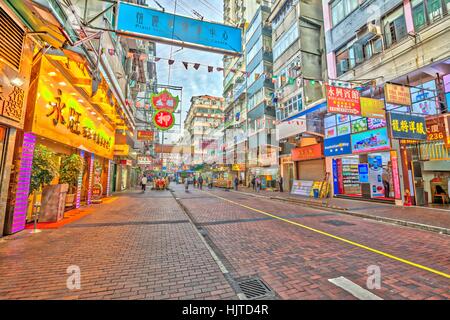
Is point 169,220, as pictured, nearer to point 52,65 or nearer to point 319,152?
point 52,65

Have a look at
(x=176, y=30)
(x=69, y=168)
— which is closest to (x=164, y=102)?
(x=176, y=30)

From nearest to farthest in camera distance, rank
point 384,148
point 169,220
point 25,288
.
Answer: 1. point 25,288
2. point 169,220
3. point 384,148

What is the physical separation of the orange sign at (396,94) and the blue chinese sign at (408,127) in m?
0.72

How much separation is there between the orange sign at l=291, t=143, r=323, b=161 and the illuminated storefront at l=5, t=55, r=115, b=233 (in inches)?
689

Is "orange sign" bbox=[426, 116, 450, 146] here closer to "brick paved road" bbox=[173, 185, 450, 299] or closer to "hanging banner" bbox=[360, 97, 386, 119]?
"hanging banner" bbox=[360, 97, 386, 119]

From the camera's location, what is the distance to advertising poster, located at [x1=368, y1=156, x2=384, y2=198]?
15242 millimetres

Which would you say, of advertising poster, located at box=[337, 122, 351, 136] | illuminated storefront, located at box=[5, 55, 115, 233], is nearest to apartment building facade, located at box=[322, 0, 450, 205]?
advertising poster, located at box=[337, 122, 351, 136]

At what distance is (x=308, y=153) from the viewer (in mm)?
20766

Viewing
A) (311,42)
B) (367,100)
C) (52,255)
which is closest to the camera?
(52,255)

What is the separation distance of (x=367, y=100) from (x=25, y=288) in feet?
51.8

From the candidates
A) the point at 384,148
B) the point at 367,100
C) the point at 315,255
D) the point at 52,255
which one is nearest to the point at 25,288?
the point at 52,255

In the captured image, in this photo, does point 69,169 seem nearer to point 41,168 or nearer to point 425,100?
point 41,168

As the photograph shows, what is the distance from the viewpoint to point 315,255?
15.8 ft

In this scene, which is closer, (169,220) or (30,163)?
(30,163)
